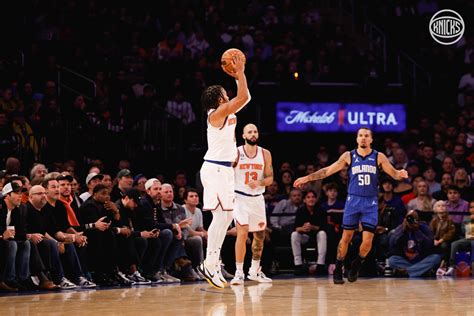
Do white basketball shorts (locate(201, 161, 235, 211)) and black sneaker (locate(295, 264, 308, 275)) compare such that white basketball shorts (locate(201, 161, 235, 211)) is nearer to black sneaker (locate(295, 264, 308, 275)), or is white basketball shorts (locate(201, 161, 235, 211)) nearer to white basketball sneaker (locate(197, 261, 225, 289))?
white basketball sneaker (locate(197, 261, 225, 289))

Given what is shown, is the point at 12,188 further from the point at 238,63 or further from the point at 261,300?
the point at 261,300

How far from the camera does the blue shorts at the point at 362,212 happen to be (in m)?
12.5

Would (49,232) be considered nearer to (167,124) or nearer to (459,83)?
(167,124)

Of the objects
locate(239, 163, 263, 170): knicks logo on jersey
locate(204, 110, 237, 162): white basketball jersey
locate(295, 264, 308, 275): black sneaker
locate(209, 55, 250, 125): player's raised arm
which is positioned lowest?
locate(295, 264, 308, 275): black sneaker

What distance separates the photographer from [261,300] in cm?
1026

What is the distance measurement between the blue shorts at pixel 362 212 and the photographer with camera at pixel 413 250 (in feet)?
7.91

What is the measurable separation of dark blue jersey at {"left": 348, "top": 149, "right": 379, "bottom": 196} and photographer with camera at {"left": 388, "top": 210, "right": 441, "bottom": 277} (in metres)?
2.44

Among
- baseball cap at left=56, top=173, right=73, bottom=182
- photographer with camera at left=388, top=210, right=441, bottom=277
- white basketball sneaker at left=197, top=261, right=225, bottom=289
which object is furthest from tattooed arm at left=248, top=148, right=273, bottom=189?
photographer with camera at left=388, top=210, right=441, bottom=277

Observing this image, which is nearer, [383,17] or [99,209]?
[99,209]

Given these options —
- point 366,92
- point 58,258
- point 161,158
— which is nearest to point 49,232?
point 58,258

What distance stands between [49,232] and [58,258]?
43 cm

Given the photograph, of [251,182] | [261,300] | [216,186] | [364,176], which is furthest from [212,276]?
[364,176]

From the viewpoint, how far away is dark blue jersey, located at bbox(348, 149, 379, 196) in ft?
41.1

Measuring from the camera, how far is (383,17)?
77.1 ft
